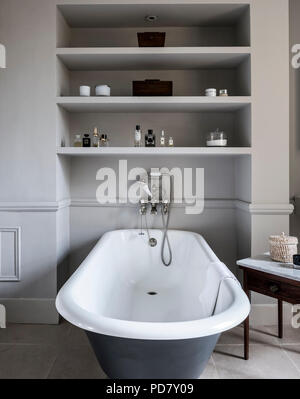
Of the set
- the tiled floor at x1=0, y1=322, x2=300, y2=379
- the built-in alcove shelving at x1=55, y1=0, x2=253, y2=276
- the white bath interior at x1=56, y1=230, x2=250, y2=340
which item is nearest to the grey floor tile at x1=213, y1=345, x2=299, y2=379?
the tiled floor at x1=0, y1=322, x2=300, y2=379

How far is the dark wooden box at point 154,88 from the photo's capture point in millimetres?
2404

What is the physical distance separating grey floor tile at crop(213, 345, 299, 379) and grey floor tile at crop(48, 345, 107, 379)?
0.69m

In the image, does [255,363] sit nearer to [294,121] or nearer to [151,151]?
[151,151]

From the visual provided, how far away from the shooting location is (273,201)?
93.5 inches

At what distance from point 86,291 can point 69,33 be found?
225 centimetres

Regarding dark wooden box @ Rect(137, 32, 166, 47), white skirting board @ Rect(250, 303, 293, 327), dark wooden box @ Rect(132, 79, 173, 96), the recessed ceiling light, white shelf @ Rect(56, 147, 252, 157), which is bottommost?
white skirting board @ Rect(250, 303, 293, 327)

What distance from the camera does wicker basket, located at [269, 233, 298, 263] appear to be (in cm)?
181

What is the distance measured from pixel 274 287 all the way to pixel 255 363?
50 centimetres

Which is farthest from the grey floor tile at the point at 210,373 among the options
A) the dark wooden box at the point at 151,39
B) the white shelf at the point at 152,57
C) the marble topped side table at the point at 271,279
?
the dark wooden box at the point at 151,39

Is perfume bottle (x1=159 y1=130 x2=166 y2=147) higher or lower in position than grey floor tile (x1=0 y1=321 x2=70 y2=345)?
higher

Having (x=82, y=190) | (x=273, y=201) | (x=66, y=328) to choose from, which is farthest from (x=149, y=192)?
(x=66, y=328)

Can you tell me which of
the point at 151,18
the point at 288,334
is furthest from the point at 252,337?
the point at 151,18

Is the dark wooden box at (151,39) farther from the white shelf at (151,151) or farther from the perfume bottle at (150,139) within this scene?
the white shelf at (151,151)

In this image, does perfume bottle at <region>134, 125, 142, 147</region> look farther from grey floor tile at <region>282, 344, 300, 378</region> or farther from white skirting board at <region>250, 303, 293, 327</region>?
grey floor tile at <region>282, 344, 300, 378</region>
